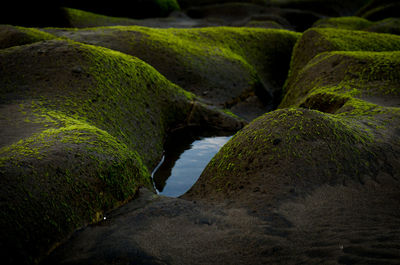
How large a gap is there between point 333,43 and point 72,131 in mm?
6215

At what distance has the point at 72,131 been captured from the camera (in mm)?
3439

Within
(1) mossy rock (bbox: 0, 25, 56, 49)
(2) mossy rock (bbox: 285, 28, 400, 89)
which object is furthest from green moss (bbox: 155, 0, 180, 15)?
(1) mossy rock (bbox: 0, 25, 56, 49)

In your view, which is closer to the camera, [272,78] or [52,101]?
[52,101]

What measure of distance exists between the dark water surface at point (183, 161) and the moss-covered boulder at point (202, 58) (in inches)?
55.3

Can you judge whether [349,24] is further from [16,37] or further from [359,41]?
[16,37]

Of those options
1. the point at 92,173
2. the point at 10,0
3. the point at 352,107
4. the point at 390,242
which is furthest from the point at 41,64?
the point at 10,0

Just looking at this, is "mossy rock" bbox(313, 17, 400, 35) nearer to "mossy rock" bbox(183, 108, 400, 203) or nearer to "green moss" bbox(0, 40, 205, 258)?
"green moss" bbox(0, 40, 205, 258)

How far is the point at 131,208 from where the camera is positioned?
10.4 feet

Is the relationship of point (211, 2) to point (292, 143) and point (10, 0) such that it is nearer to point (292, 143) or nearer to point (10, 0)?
point (10, 0)

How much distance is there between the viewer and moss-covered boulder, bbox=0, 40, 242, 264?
2533 mm

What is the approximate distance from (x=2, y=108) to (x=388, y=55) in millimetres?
5578

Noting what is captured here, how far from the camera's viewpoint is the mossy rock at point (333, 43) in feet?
26.0

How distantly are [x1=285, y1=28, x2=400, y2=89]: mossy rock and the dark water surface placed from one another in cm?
316

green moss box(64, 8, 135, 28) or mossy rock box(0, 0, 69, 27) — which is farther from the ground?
green moss box(64, 8, 135, 28)
